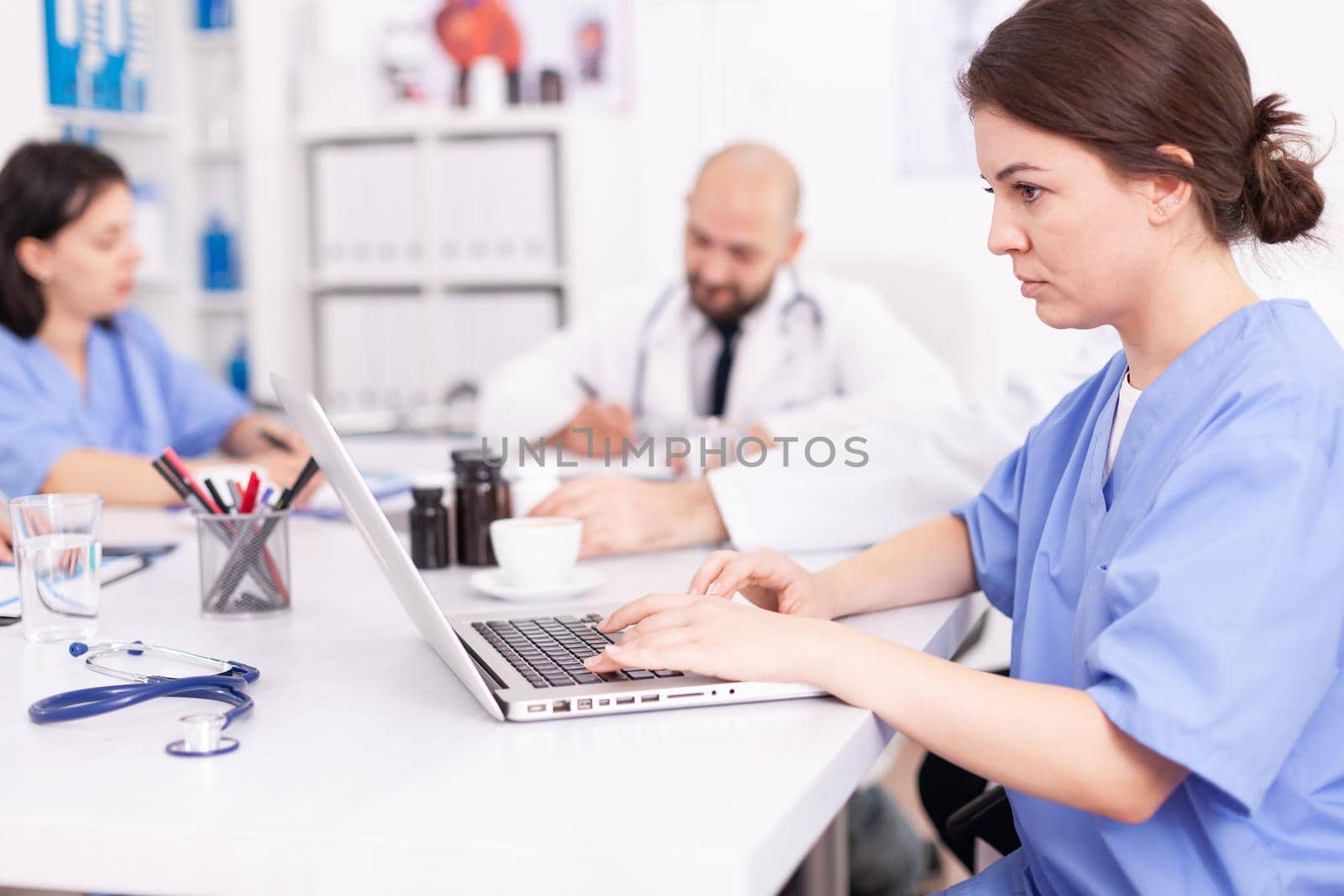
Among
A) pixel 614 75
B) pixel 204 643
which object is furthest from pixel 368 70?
pixel 204 643

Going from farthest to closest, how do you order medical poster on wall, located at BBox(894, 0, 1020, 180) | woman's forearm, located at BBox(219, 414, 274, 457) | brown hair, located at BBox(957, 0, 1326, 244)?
medical poster on wall, located at BBox(894, 0, 1020, 180) < woman's forearm, located at BBox(219, 414, 274, 457) < brown hair, located at BBox(957, 0, 1326, 244)

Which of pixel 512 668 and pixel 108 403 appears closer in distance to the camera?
pixel 512 668

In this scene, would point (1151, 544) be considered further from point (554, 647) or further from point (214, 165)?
point (214, 165)

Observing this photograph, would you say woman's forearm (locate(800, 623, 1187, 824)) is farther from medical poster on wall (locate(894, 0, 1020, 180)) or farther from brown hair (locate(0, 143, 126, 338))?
medical poster on wall (locate(894, 0, 1020, 180))

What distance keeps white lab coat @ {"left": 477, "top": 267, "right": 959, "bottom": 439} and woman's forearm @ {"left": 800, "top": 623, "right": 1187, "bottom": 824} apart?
1.51 meters

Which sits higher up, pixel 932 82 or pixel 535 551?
pixel 932 82

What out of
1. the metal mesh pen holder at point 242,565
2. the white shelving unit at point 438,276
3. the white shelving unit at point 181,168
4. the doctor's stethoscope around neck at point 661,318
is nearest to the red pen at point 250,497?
the metal mesh pen holder at point 242,565

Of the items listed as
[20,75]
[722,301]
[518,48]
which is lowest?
[722,301]

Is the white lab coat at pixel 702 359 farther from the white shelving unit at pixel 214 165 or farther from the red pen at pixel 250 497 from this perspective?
the white shelving unit at pixel 214 165

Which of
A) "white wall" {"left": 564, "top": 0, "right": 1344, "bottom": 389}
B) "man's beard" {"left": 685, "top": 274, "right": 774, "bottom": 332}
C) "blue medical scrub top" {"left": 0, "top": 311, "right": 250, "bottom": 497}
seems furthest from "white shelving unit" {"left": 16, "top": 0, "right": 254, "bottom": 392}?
"man's beard" {"left": 685, "top": 274, "right": 774, "bottom": 332}

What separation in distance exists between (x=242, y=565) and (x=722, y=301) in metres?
1.55

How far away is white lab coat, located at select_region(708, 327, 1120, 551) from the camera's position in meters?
1.37

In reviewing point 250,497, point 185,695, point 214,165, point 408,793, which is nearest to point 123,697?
point 185,695

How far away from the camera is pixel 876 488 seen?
137 cm
